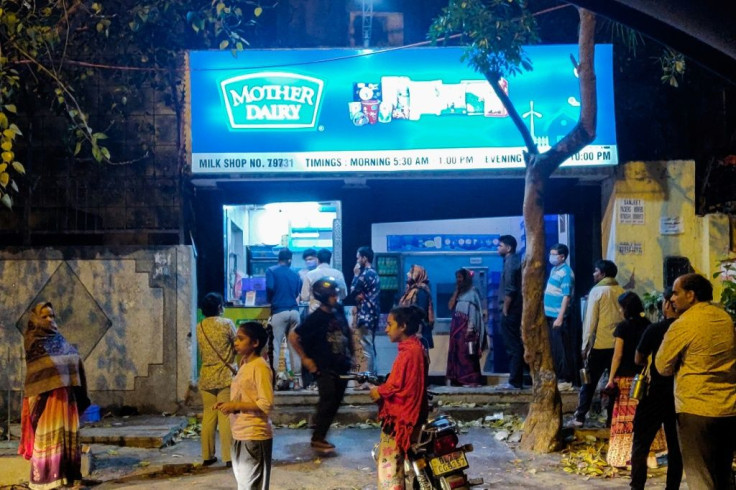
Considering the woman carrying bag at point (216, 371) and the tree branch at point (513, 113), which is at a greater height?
the tree branch at point (513, 113)

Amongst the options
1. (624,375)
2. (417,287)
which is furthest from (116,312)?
(624,375)

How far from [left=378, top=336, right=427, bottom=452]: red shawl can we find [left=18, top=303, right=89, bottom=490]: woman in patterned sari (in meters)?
3.46

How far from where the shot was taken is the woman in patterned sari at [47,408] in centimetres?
768

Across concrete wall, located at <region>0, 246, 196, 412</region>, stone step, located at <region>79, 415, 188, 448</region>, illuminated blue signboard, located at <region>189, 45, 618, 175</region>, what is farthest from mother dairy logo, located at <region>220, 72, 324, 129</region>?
stone step, located at <region>79, 415, 188, 448</region>

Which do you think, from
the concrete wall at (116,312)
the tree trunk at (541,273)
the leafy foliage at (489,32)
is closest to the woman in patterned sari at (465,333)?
the tree trunk at (541,273)

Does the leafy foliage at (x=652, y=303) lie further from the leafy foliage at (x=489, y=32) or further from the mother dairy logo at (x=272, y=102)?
the mother dairy logo at (x=272, y=102)

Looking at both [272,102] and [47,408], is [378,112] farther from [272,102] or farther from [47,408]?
[47,408]

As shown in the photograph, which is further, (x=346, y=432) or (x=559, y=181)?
(x=559, y=181)

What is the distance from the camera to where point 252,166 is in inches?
444

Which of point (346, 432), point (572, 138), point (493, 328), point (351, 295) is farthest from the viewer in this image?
point (493, 328)

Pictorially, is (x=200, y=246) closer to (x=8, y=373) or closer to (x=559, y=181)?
(x=8, y=373)

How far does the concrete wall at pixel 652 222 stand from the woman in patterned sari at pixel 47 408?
24.4 ft

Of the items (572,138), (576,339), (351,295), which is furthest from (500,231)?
(572,138)

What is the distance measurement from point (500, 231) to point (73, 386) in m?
6.92
